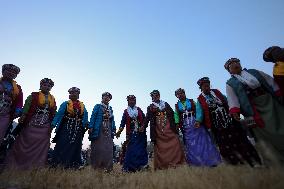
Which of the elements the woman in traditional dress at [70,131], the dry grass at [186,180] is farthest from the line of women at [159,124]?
the dry grass at [186,180]

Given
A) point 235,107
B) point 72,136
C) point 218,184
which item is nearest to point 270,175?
point 218,184

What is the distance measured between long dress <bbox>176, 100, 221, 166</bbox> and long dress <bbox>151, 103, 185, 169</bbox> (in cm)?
34

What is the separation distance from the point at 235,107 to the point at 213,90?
205 centimetres

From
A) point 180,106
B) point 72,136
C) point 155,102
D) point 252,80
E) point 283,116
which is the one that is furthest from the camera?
point 155,102

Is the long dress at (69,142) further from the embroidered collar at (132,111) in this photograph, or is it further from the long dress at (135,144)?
the embroidered collar at (132,111)

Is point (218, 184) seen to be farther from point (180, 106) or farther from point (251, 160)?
point (180, 106)

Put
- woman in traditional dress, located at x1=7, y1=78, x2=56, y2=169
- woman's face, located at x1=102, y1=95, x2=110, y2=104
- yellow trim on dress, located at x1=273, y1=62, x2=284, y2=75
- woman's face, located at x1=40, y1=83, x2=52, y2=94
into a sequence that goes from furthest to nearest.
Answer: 1. woman's face, located at x1=102, y1=95, x2=110, y2=104
2. woman's face, located at x1=40, y1=83, x2=52, y2=94
3. woman in traditional dress, located at x1=7, y1=78, x2=56, y2=169
4. yellow trim on dress, located at x1=273, y1=62, x2=284, y2=75

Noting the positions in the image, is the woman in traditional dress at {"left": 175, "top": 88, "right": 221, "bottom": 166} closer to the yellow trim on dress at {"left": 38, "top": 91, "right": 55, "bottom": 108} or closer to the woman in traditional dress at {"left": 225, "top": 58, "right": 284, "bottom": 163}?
the woman in traditional dress at {"left": 225, "top": 58, "right": 284, "bottom": 163}

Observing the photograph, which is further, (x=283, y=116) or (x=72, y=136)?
(x=72, y=136)

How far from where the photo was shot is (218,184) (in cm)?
337

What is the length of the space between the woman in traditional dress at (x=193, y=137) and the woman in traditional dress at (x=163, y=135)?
0.95 feet

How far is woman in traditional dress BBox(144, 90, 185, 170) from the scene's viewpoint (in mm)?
8164

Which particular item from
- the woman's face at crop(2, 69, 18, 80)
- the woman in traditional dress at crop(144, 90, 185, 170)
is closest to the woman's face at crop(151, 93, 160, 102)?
the woman in traditional dress at crop(144, 90, 185, 170)

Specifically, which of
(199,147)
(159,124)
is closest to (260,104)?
(199,147)
